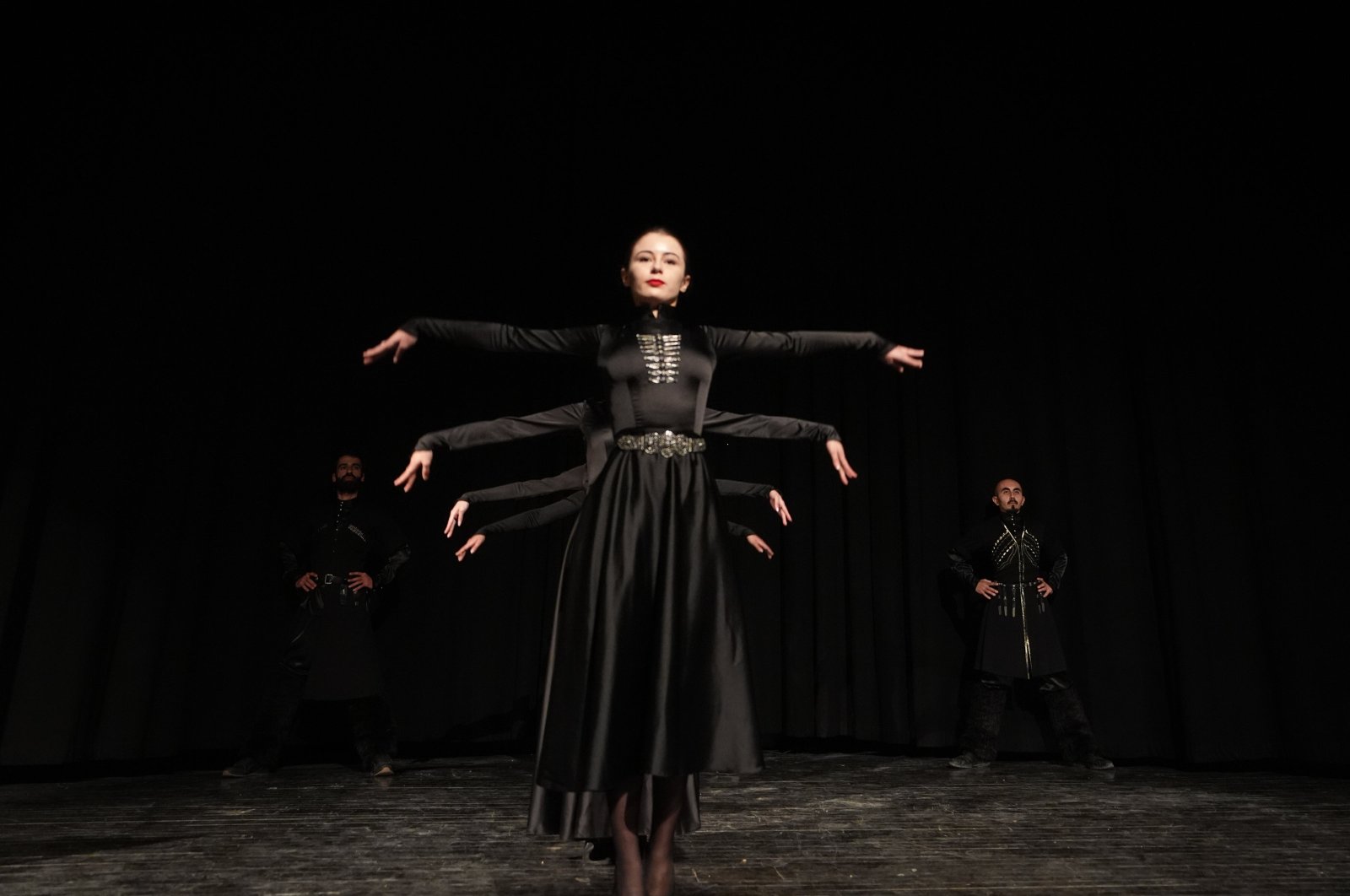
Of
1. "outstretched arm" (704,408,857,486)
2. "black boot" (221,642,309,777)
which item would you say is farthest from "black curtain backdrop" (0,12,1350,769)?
"outstretched arm" (704,408,857,486)

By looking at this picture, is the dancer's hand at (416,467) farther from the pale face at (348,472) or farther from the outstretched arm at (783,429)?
the pale face at (348,472)

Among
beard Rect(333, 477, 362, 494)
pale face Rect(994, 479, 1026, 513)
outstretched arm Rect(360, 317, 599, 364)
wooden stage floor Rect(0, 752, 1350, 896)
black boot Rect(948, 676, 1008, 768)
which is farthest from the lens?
pale face Rect(994, 479, 1026, 513)

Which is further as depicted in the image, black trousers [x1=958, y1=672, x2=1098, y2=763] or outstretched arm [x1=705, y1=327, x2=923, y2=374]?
black trousers [x1=958, y1=672, x2=1098, y2=763]

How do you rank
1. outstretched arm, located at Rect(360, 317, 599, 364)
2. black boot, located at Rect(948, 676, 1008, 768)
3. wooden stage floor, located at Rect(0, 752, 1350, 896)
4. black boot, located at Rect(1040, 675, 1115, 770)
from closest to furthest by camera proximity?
outstretched arm, located at Rect(360, 317, 599, 364) → wooden stage floor, located at Rect(0, 752, 1350, 896) → black boot, located at Rect(1040, 675, 1115, 770) → black boot, located at Rect(948, 676, 1008, 768)

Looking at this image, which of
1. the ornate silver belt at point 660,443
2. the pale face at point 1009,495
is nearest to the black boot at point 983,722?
the pale face at point 1009,495

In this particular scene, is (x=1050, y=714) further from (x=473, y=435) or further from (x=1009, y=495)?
(x=473, y=435)

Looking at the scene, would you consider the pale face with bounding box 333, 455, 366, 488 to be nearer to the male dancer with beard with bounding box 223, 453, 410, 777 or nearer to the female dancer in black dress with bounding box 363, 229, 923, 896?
the male dancer with beard with bounding box 223, 453, 410, 777

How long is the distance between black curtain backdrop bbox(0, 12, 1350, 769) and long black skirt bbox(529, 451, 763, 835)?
11.2 feet

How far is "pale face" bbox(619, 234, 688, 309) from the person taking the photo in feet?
6.44

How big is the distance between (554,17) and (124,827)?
5012 millimetres

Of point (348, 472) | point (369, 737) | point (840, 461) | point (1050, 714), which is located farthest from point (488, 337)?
point (1050, 714)

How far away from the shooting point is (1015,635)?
15.0ft

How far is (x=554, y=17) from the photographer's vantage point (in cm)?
571

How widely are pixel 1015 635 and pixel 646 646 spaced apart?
3373 mm
